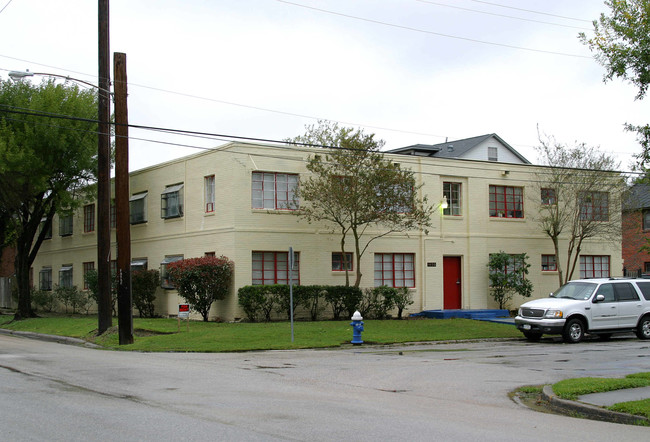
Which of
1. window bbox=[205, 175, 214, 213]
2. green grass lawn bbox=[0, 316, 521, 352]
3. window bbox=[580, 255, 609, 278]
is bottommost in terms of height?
green grass lawn bbox=[0, 316, 521, 352]

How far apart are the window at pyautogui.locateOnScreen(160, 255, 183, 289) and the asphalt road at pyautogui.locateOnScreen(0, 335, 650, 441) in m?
10.3

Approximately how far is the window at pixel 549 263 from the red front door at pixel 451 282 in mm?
4573

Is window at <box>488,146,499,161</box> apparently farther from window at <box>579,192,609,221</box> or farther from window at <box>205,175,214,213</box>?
window at <box>205,175,214,213</box>

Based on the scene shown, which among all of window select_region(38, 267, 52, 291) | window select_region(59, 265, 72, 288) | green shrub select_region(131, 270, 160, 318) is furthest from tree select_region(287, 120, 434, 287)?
window select_region(38, 267, 52, 291)

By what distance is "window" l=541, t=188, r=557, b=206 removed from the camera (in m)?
31.7

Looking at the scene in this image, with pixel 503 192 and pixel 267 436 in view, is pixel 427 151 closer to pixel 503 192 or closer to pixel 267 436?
pixel 503 192

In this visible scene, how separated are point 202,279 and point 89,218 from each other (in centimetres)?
1431

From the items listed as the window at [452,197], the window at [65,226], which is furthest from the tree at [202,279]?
the window at [65,226]

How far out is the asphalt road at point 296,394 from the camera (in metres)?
8.02

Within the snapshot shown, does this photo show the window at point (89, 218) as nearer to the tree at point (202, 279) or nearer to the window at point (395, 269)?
the tree at point (202, 279)

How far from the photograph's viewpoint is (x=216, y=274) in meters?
25.3

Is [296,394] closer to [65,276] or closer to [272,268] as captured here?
[272,268]

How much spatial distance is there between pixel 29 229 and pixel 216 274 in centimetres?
1138

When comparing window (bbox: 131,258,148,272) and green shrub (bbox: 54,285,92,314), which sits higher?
window (bbox: 131,258,148,272)
